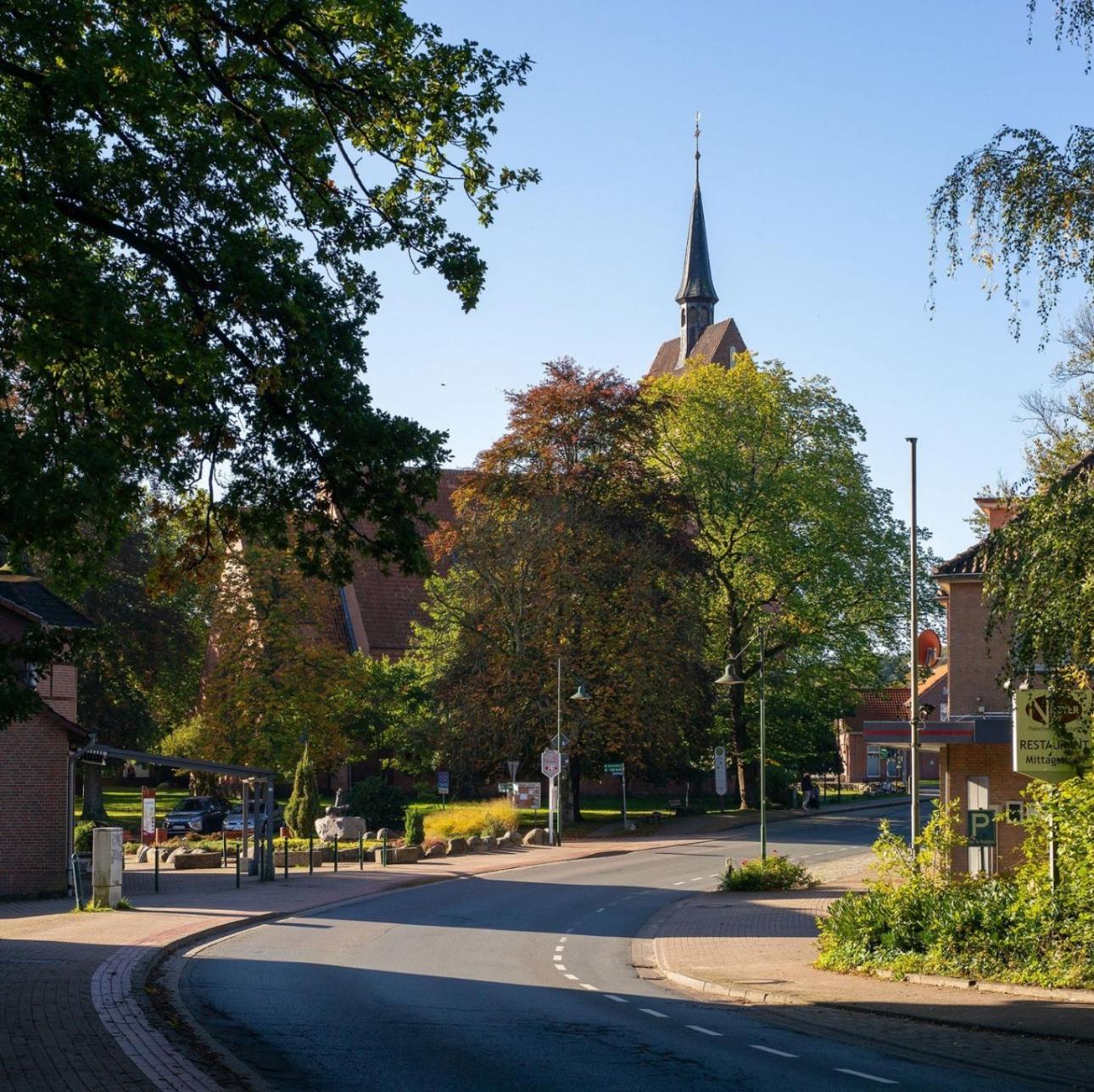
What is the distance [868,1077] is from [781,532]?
147 feet

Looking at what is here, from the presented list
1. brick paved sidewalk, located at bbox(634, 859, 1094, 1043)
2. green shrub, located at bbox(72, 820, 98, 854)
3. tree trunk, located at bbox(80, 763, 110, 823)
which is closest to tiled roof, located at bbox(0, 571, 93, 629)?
green shrub, located at bbox(72, 820, 98, 854)

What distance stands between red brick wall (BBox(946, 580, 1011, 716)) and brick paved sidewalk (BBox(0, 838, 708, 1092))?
44.4ft

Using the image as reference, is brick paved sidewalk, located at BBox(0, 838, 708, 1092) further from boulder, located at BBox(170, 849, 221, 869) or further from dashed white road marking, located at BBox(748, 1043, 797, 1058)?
dashed white road marking, located at BBox(748, 1043, 797, 1058)

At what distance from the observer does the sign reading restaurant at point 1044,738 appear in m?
17.0

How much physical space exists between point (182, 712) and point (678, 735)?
92.2ft

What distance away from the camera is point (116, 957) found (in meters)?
19.0

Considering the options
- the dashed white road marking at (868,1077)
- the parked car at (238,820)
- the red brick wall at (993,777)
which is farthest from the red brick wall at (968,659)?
the parked car at (238,820)

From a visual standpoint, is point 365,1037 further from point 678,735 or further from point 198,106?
point 678,735

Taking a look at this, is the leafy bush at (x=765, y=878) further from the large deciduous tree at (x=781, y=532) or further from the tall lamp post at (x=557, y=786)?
the large deciduous tree at (x=781, y=532)

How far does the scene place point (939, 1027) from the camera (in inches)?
588

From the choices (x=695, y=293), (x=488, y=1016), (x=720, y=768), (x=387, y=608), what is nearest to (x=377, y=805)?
(x=720, y=768)

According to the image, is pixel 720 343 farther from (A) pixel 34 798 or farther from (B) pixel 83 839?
(A) pixel 34 798

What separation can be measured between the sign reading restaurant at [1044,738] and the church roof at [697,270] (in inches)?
3433

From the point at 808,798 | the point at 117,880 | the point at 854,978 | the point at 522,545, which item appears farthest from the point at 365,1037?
the point at 808,798
